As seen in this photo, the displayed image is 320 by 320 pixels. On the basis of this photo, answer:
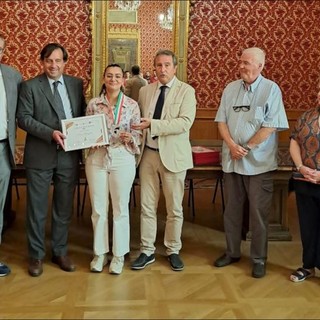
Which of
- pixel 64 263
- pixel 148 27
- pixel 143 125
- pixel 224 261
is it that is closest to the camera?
pixel 143 125

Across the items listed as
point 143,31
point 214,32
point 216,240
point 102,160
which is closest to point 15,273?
point 102,160

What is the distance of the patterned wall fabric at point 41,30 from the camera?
6.20 m

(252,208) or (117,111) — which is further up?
(117,111)

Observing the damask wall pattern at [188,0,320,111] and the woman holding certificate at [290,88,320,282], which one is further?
the damask wall pattern at [188,0,320,111]

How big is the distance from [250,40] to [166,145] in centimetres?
393

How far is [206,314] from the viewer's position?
263cm

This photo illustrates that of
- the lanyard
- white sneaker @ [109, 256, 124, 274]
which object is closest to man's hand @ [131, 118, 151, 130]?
the lanyard

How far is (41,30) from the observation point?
6262mm

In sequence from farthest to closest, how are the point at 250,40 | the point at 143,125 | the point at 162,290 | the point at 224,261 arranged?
the point at 250,40 < the point at 224,261 < the point at 143,125 < the point at 162,290

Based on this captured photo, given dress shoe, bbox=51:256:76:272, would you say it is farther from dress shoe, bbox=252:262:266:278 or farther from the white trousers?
dress shoe, bbox=252:262:266:278

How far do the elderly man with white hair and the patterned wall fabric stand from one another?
3616 mm

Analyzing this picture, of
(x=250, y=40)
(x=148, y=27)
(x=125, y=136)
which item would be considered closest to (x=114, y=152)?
(x=125, y=136)

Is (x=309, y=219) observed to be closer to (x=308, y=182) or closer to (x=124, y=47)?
(x=308, y=182)

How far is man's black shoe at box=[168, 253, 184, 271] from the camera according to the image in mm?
3289
